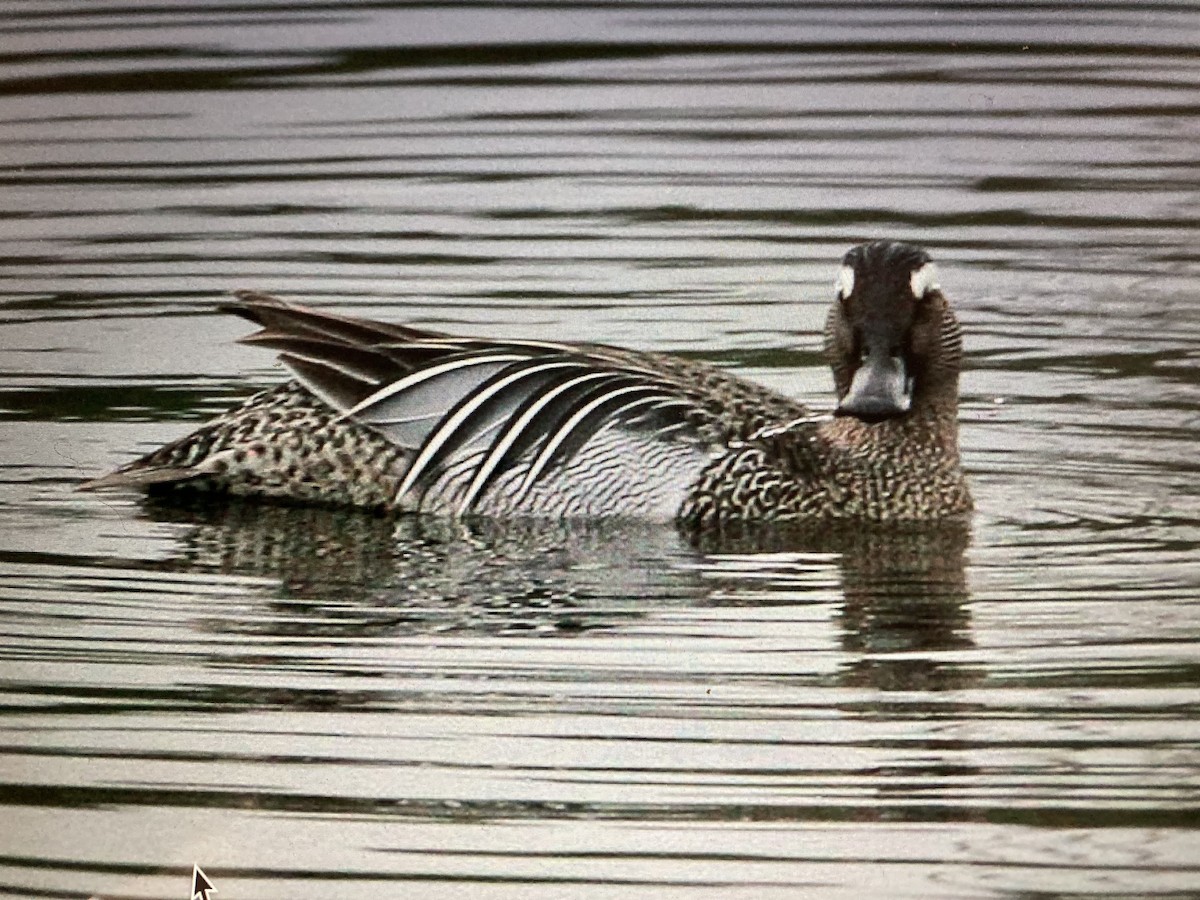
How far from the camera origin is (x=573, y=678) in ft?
26.7

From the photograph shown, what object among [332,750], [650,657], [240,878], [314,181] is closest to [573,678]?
[650,657]

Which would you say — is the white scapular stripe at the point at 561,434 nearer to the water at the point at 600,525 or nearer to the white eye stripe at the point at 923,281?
the water at the point at 600,525

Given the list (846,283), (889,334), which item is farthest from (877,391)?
(846,283)

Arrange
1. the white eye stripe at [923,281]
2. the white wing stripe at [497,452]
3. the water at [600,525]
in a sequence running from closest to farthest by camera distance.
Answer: the water at [600,525], the white eye stripe at [923,281], the white wing stripe at [497,452]

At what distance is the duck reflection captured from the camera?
8695mm

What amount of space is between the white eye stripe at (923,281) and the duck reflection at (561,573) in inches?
28.2

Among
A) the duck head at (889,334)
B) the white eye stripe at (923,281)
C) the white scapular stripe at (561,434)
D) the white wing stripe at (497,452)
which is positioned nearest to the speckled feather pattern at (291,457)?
the white wing stripe at (497,452)

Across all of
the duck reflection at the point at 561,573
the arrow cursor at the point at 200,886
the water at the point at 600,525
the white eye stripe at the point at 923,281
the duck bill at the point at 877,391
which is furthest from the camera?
the white eye stripe at the point at 923,281

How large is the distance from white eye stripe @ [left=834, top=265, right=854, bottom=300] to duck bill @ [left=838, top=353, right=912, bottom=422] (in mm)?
215

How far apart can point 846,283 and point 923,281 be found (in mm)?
237

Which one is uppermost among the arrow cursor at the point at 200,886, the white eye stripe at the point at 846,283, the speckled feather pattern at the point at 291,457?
the white eye stripe at the point at 846,283

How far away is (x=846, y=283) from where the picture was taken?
10.2 m

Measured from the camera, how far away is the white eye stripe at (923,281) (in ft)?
33.4

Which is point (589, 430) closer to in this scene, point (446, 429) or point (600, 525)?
point (600, 525)
